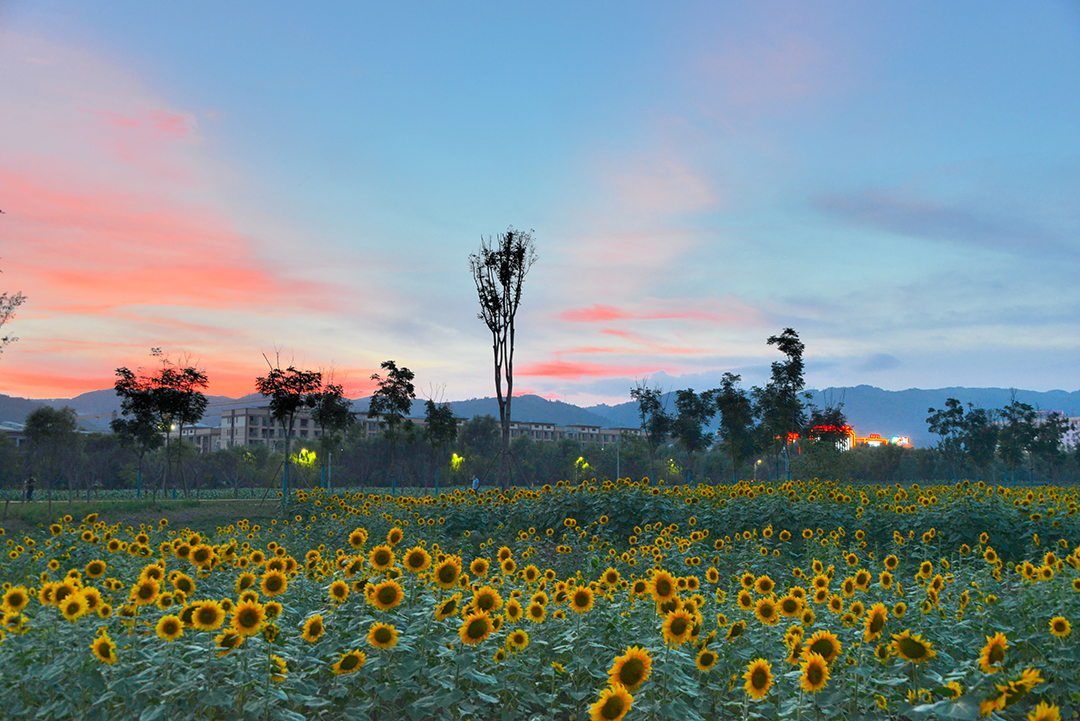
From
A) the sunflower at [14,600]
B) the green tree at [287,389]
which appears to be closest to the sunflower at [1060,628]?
the sunflower at [14,600]

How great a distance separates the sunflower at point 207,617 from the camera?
350 cm

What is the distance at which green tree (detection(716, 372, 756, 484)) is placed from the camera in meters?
36.8

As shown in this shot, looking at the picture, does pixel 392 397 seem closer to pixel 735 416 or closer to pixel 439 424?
pixel 439 424

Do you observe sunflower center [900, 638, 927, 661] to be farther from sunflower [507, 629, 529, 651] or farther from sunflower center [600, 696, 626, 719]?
sunflower [507, 629, 529, 651]

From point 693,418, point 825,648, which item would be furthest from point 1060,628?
point 693,418

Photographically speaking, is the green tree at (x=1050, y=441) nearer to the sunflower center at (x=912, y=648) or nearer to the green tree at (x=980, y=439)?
the green tree at (x=980, y=439)

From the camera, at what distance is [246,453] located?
183 ft

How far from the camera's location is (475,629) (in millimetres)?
3477

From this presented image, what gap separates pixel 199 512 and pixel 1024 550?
1830 cm

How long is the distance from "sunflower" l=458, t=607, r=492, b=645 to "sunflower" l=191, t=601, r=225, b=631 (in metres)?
1.22

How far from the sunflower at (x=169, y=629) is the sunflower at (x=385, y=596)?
3.04 feet

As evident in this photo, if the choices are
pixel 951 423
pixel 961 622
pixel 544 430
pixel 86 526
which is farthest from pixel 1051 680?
pixel 544 430

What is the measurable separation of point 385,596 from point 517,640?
0.74 m

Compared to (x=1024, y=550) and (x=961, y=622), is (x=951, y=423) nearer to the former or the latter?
(x=1024, y=550)
